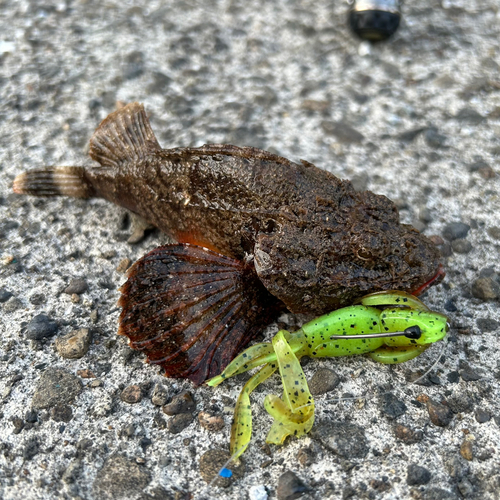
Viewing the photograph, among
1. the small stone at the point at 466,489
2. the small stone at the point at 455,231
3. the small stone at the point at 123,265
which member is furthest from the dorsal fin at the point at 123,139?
the small stone at the point at 466,489

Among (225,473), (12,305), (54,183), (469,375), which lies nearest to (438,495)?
(469,375)

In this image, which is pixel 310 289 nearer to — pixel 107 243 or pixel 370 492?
pixel 370 492

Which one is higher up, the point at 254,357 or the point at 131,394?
the point at 254,357

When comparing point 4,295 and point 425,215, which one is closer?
point 4,295

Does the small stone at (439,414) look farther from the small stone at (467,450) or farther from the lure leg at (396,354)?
the lure leg at (396,354)

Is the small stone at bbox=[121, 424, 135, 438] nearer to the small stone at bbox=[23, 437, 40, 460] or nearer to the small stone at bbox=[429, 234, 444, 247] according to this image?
the small stone at bbox=[23, 437, 40, 460]

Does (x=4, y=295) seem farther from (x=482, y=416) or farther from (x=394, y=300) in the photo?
(x=482, y=416)
